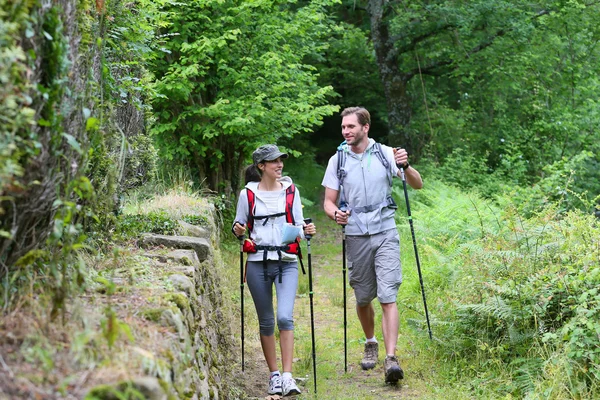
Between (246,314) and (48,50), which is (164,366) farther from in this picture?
(246,314)

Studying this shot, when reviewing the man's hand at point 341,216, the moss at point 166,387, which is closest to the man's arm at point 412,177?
the man's hand at point 341,216

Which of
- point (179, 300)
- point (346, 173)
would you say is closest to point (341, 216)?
point (346, 173)

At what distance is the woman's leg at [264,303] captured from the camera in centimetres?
675

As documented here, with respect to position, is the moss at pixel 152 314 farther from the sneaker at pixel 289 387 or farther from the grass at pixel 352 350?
the grass at pixel 352 350

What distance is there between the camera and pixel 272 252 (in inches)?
264

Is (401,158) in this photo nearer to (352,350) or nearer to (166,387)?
(352,350)

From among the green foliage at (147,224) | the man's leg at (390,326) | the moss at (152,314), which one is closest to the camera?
the moss at (152,314)

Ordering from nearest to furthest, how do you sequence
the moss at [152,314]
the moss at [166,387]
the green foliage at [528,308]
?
the moss at [166,387]
the moss at [152,314]
the green foliage at [528,308]

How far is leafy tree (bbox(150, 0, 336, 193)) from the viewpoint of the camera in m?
13.2

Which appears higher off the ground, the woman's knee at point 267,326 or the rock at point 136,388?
the rock at point 136,388

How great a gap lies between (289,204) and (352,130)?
3.57ft

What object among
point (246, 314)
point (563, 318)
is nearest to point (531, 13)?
point (246, 314)

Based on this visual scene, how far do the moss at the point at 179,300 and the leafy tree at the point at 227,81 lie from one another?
8429 mm

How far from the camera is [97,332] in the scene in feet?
11.5
